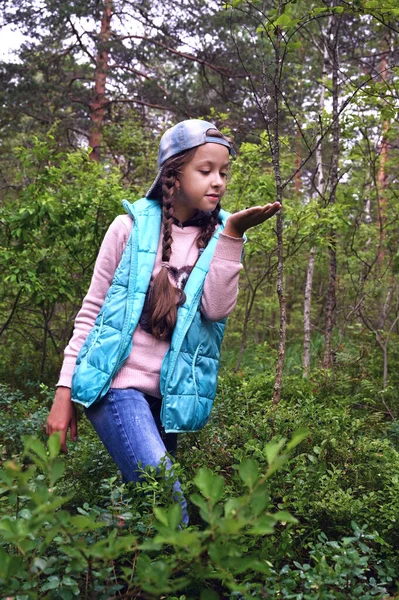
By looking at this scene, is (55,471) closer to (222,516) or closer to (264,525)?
(264,525)

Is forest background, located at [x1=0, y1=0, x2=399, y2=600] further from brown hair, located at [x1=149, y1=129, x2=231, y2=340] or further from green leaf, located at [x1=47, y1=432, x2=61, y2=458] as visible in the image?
brown hair, located at [x1=149, y1=129, x2=231, y2=340]

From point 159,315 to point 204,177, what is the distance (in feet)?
1.95

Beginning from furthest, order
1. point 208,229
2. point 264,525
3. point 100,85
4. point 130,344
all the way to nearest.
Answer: point 100,85 < point 208,229 < point 130,344 < point 264,525

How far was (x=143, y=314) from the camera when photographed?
2148 millimetres

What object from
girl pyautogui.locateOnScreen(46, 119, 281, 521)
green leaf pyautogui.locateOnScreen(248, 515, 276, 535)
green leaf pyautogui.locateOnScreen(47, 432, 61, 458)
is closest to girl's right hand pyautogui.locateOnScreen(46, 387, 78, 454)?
girl pyautogui.locateOnScreen(46, 119, 281, 521)

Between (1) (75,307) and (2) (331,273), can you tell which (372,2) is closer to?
(2) (331,273)

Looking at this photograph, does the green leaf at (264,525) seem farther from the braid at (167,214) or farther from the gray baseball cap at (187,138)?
the gray baseball cap at (187,138)

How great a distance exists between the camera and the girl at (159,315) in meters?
2.00

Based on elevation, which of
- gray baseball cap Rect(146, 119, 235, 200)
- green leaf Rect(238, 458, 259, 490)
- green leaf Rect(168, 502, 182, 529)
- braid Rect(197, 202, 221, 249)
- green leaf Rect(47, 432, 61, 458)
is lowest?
green leaf Rect(168, 502, 182, 529)

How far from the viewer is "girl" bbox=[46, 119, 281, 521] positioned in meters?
2.00

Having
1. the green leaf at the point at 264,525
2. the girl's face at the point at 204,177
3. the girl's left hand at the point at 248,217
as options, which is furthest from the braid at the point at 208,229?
the green leaf at the point at 264,525

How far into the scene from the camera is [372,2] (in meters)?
3.10

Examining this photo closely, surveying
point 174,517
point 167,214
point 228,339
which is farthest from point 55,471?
point 228,339

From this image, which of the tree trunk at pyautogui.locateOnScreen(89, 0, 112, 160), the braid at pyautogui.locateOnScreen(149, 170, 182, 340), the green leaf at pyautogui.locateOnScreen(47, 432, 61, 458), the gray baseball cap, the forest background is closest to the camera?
the green leaf at pyautogui.locateOnScreen(47, 432, 61, 458)
